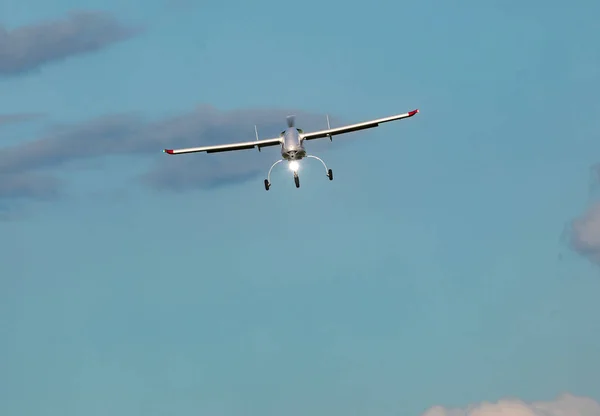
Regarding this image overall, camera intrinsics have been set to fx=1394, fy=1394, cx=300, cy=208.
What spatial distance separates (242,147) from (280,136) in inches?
427

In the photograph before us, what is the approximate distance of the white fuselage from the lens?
186 metres

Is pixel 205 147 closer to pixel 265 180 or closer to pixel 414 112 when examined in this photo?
pixel 265 180

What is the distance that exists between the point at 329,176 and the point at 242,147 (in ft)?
48.4

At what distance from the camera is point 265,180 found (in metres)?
195

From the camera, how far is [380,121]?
198 meters

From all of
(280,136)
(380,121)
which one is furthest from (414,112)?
(280,136)

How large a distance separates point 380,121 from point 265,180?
1871cm

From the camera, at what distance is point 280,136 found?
189625mm

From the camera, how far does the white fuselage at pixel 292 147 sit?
7318 inches

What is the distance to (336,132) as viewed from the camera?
639 feet

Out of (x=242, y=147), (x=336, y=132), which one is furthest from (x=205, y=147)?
(x=336, y=132)

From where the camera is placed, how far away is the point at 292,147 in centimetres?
18575

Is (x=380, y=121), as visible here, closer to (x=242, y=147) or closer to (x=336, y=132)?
(x=336, y=132)

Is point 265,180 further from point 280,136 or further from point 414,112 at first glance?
point 414,112
